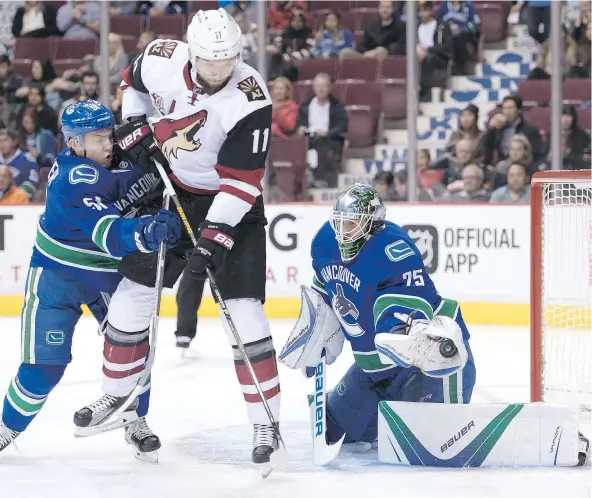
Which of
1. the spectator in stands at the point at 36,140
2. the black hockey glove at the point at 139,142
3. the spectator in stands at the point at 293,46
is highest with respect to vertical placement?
the spectator in stands at the point at 293,46

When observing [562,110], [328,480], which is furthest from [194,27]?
[562,110]

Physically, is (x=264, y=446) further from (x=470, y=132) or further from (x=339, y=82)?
(x=339, y=82)

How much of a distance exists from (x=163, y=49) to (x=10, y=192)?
152 inches

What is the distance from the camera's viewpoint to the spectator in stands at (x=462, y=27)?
293 inches

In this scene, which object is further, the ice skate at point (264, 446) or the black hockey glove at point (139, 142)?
the black hockey glove at point (139, 142)

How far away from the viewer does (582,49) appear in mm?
6859

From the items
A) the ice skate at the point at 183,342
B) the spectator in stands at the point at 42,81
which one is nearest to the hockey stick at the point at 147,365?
the ice skate at the point at 183,342

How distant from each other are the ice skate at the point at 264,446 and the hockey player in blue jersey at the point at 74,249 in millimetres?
310

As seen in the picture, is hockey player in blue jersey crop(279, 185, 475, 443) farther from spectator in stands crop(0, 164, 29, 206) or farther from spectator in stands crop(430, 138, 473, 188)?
spectator in stands crop(0, 164, 29, 206)

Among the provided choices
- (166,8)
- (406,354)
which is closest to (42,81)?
(166,8)

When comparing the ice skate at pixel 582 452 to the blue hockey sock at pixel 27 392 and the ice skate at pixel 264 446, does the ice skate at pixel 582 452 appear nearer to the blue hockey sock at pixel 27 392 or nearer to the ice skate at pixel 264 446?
the ice skate at pixel 264 446

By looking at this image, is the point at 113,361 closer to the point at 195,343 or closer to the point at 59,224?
the point at 59,224

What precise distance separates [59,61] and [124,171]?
4440 mm

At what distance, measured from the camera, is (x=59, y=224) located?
11.2 ft
